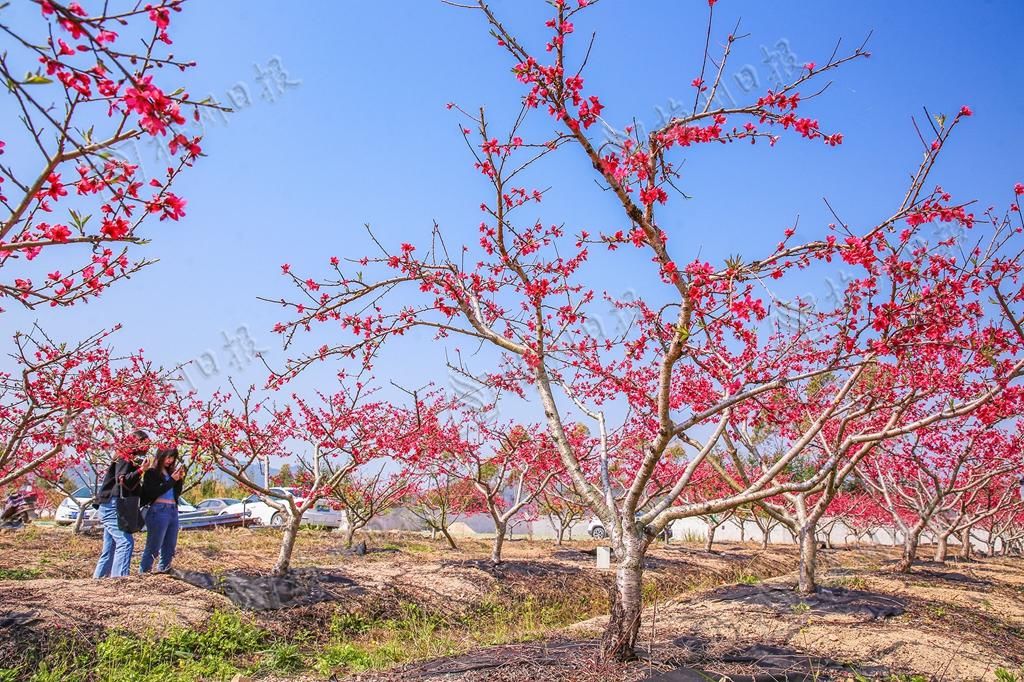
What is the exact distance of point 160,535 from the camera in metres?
7.07

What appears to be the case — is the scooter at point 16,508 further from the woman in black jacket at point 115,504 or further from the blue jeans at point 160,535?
the blue jeans at point 160,535

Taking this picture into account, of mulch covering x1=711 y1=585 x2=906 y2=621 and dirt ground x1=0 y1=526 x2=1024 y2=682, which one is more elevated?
mulch covering x1=711 y1=585 x2=906 y2=621

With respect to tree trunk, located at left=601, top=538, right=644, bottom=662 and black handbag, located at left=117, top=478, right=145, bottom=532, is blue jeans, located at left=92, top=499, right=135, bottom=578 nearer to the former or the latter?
black handbag, located at left=117, top=478, right=145, bottom=532

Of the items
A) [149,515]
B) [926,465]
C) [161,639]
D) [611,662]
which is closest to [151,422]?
[149,515]

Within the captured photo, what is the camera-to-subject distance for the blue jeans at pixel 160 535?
22.9 feet

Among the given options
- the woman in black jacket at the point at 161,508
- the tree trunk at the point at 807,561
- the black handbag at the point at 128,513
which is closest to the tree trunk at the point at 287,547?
the woman in black jacket at the point at 161,508

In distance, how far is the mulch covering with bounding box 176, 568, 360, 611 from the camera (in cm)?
627

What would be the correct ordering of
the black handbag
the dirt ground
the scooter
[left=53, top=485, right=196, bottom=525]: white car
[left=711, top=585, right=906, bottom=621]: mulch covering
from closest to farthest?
1. the dirt ground
2. [left=711, top=585, right=906, bottom=621]: mulch covering
3. the black handbag
4. the scooter
5. [left=53, top=485, right=196, bottom=525]: white car

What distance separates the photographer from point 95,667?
4594 mm

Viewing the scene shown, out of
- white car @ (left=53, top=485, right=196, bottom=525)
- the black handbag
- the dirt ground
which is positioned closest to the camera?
the dirt ground

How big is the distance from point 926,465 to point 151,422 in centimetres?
1238

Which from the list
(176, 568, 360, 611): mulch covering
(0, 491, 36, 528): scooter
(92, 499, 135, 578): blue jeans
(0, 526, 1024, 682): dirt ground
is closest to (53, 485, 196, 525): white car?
(0, 491, 36, 528): scooter

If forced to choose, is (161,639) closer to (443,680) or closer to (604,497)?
(443,680)

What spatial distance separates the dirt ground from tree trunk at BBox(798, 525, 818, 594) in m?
0.29
